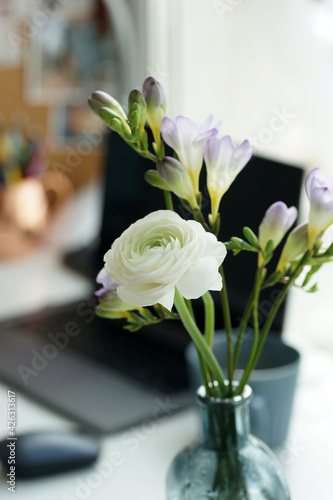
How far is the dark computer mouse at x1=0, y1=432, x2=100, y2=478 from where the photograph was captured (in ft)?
2.02

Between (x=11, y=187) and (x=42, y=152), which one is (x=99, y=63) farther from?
(x=11, y=187)

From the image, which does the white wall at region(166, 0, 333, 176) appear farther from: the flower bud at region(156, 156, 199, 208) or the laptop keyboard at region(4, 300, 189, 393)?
the flower bud at region(156, 156, 199, 208)

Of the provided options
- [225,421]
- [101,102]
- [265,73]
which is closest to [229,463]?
[225,421]

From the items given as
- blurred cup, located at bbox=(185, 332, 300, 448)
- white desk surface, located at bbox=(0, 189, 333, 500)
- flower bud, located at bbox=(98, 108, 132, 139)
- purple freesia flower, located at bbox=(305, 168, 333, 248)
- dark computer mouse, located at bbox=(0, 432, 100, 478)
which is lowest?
white desk surface, located at bbox=(0, 189, 333, 500)

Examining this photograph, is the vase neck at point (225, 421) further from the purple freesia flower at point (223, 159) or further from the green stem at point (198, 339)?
the purple freesia flower at point (223, 159)

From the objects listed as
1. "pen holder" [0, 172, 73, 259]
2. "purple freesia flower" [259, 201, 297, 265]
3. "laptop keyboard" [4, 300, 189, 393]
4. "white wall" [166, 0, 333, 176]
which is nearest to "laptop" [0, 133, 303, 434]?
"laptop keyboard" [4, 300, 189, 393]

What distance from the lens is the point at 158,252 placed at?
365 millimetres

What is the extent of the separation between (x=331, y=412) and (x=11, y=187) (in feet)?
2.68

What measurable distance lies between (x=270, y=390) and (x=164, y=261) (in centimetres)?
32

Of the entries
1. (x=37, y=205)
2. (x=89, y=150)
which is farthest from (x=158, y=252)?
(x=89, y=150)

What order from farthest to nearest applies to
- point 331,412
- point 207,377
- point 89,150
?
1. point 89,150
2. point 331,412
3. point 207,377

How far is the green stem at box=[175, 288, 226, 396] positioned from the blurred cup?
0.50 ft

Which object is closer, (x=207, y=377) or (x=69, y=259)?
(x=207, y=377)

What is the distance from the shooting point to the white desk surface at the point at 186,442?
613 mm
